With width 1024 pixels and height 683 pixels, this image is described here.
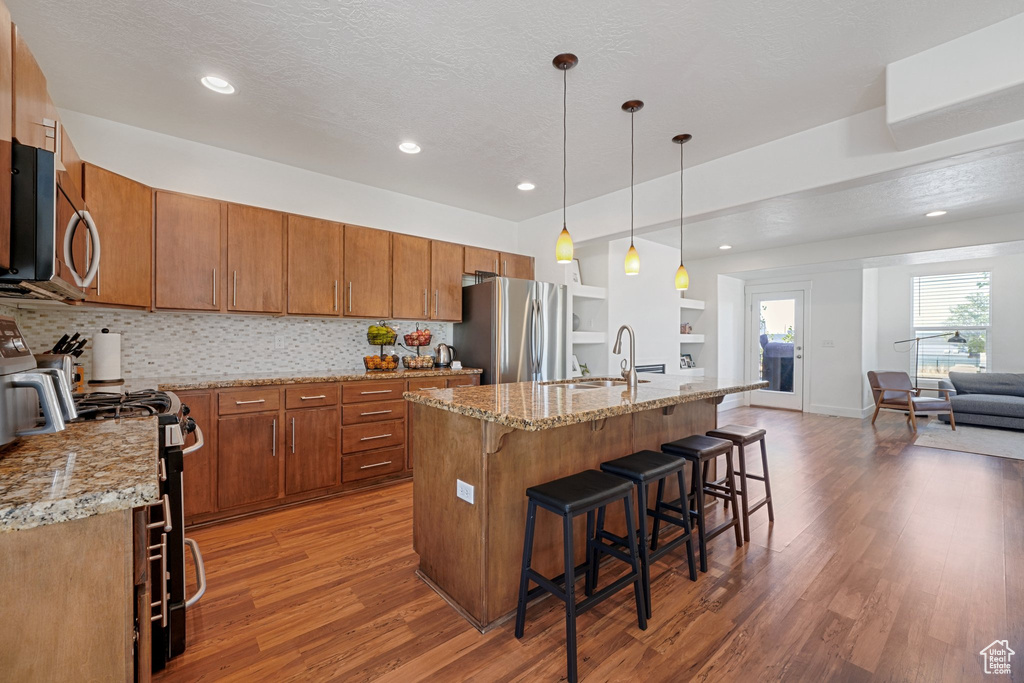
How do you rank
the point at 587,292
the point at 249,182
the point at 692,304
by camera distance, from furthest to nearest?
the point at 692,304 < the point at 587,292 < the point at 249,182

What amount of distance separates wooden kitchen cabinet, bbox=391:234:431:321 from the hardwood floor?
5.69 ft

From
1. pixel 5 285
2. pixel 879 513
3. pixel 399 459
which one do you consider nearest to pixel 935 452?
pixel 879 513

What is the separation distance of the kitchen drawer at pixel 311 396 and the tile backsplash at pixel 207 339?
1.98ft

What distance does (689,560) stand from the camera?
2.18 meters

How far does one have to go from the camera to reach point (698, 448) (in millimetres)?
2459

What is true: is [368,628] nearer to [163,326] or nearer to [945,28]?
[163,326]

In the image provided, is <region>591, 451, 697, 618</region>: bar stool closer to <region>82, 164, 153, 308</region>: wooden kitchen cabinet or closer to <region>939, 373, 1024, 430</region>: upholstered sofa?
<region>82, 164, 153, 308</region>: wooden kitchen cabinet

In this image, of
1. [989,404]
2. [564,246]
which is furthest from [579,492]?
[989,404]

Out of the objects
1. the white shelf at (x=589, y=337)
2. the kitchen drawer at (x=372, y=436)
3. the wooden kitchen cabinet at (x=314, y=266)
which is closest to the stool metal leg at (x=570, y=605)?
the kitchen drawer at (x=372, y=436)

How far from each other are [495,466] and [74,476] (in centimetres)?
130

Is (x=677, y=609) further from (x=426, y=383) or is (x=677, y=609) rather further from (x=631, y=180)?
(x=631, y=180)

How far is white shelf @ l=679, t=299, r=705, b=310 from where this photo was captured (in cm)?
707

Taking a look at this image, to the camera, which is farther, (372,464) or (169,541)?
(372,464)

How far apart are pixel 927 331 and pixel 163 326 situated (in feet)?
33.9
